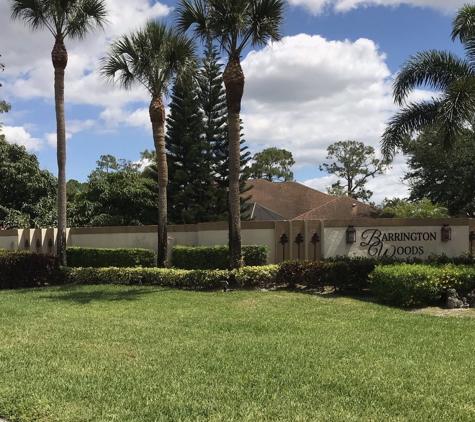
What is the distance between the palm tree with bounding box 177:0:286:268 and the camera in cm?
1221

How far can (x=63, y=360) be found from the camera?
19.2ft

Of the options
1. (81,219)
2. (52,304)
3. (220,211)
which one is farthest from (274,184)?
(52,304)

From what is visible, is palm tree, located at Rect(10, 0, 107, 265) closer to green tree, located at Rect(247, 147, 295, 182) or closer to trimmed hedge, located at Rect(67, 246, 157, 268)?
trimmed hedge, located at Rect(67, 246, 157, 268)

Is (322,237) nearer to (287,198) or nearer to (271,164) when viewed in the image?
(287,198)

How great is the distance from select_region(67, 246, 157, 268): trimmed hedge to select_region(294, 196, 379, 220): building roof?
13.8 meters

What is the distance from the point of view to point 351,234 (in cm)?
1298

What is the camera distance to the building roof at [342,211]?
92.4 feet

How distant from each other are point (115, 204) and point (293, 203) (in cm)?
1431

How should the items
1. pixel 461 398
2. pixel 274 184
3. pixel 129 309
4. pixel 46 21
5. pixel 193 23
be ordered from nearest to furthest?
pixel 461 398 < pixel 129 309 < pixel 193 23 < pixel 46 21 < pixel 274 184

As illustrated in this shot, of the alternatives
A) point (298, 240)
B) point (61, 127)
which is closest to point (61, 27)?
point (61, 127)

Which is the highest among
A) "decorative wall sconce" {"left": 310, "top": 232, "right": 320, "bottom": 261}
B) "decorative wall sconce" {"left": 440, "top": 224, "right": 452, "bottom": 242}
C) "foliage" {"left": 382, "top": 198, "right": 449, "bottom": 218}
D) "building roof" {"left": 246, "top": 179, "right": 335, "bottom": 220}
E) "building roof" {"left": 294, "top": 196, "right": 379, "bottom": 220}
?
"building roof" {"left": 246, "top": 179, "right": 335, "bottom": 220}

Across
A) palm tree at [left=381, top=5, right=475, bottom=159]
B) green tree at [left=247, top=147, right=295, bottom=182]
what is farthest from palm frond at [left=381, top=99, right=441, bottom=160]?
green tree at [left=247, top=147, right=295, bottom=182]

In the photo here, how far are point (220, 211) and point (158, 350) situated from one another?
874 inches

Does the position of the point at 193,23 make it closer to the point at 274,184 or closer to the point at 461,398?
the point at 461,398
